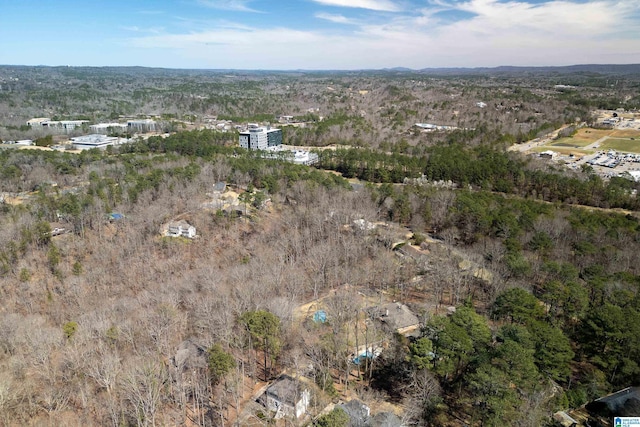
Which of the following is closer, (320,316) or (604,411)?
(604,411)

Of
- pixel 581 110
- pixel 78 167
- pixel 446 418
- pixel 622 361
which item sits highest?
pixel 581 110

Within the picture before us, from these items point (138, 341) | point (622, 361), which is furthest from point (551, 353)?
point (138, 341)

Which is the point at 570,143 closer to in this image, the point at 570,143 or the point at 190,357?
the point at 570,143

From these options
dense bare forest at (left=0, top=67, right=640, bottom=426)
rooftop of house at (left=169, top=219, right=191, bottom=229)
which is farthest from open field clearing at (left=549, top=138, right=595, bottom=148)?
rooftop of house at (left=169, top=219, right=191, bottom=229)

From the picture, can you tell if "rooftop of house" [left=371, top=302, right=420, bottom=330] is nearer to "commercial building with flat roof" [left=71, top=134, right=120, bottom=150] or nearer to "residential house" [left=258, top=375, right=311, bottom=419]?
"residential house" [left=258, top=375, right=311, bottom=419]

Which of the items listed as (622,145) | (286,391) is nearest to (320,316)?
(286,391)

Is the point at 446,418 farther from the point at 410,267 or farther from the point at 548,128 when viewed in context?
the point at 548,128
